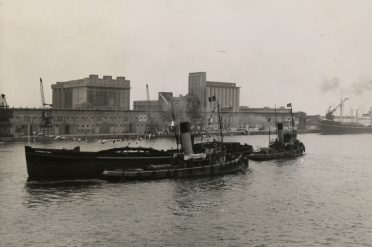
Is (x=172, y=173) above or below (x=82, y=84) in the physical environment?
below

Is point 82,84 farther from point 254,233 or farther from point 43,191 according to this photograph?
point 254,233

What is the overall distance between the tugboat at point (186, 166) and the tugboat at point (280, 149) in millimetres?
15867

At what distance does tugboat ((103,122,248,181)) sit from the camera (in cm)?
4678

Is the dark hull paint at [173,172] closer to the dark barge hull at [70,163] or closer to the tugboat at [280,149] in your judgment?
the dark barge hull at [70,163]

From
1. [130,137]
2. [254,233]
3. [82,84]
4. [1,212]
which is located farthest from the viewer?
[82,84]

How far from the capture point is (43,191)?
138 feet

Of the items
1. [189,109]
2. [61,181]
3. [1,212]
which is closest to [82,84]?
[189,109]

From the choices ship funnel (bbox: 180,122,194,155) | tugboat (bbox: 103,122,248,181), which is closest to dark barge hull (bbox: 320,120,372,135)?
tugboat (bbox: 103,122,248,181)

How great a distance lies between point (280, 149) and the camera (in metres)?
77.4

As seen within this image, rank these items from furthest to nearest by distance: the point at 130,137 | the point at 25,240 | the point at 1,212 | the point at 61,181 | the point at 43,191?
the point at 130,137, the point at 61,181, the point at 43,191, the point at 1,212, the point at 25,240

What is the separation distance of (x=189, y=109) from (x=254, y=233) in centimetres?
15994

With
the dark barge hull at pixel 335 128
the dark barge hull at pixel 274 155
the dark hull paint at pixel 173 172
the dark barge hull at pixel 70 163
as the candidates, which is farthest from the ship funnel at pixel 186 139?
the dark barge hull at pixel 335 128

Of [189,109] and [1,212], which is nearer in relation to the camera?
[1,212]

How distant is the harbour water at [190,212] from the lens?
27406 mm
